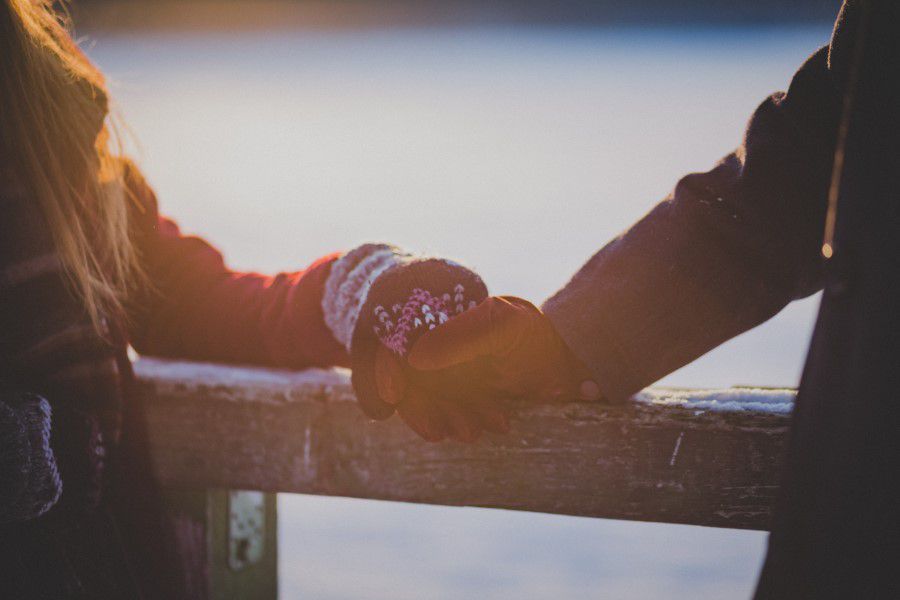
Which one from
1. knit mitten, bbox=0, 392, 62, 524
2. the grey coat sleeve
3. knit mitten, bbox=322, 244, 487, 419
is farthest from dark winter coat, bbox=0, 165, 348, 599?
the grey coat sleeve

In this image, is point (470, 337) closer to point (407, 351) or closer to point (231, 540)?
point (407, 351)

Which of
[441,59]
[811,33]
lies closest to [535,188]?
[441,59]

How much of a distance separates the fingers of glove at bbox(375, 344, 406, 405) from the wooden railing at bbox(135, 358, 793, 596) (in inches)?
4.4

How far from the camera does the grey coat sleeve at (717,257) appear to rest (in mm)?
697

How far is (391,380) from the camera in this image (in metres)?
0.73

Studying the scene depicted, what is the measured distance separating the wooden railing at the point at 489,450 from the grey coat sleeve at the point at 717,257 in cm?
6

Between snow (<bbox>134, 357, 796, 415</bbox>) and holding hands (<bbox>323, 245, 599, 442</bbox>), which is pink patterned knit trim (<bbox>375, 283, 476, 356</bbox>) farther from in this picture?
snow (<bbox>134, 357, 796, 415</bbox>)

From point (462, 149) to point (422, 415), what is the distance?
5281mm

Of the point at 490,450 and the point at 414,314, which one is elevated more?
the point at 414,314

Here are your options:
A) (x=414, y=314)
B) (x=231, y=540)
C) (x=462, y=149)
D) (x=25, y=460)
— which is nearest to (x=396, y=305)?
(x=414, y=314)

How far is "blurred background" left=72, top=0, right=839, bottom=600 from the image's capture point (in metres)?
1.83

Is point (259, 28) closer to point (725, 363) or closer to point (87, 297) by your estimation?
point (725, 363)

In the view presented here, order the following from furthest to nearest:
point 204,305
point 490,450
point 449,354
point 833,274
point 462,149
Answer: point 462,149, point 204,305, point 490,450, point 449,354, point 833,274

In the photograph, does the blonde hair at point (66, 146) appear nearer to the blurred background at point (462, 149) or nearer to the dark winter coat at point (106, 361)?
the dark winter coat at point (106, 361)
